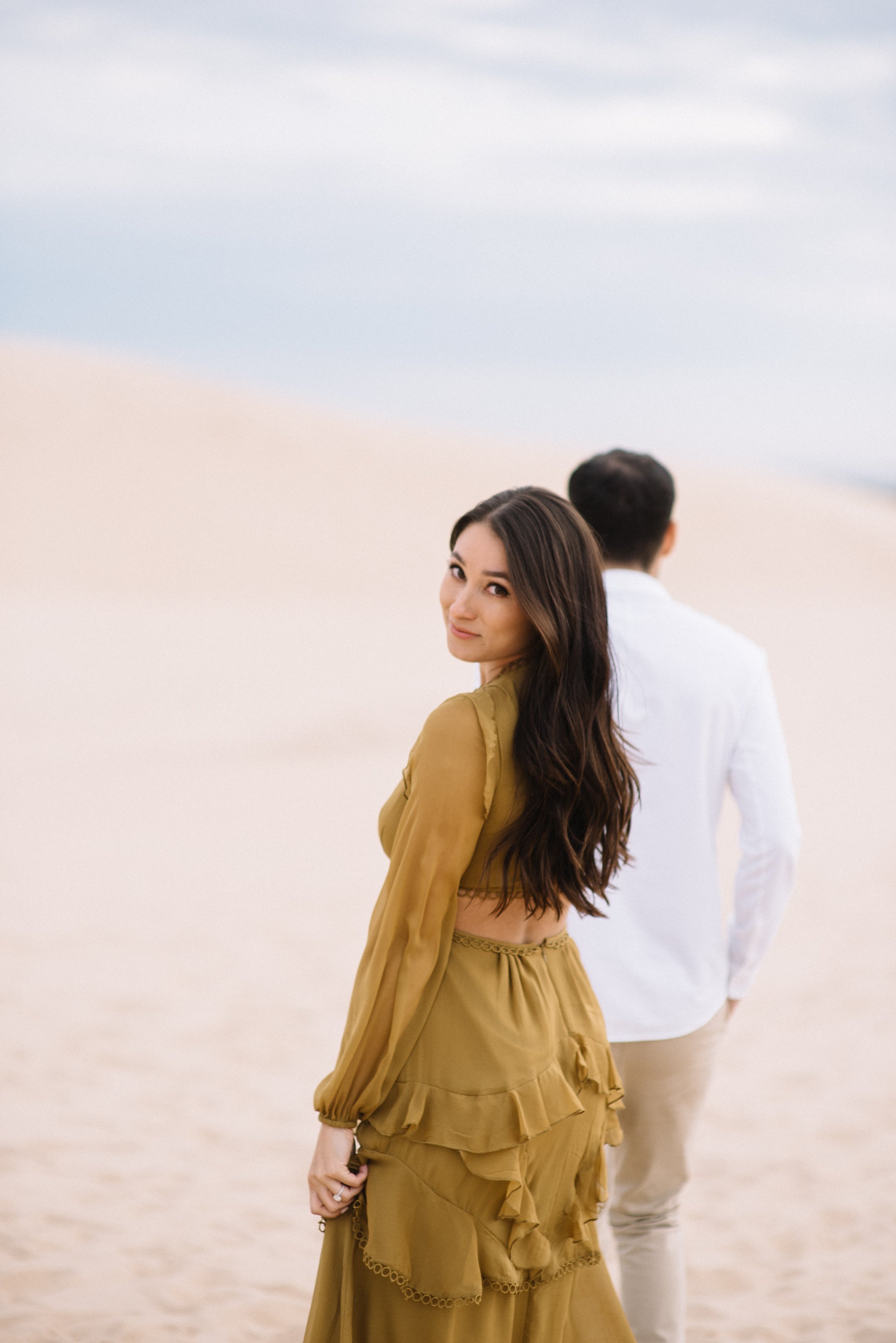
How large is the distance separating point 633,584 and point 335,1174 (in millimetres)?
1473

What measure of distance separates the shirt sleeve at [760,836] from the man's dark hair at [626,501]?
1.40ft

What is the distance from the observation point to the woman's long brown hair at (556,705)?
2148 mm

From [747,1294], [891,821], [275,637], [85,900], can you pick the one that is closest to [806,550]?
[275,637]

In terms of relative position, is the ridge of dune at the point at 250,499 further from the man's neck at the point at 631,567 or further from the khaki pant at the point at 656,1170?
the khaki pant at the point at 656,1170

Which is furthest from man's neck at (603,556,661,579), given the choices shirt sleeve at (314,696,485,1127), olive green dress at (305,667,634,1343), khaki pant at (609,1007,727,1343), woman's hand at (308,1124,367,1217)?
woman's hand at (308,1124,367,1217)

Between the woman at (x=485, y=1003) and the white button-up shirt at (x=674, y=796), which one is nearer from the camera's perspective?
the woman at (x=485, y=1003)

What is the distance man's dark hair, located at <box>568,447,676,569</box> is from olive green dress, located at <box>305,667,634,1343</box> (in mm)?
856

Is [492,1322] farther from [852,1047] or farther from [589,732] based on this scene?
[852,1047]

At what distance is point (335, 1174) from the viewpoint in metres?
2.11

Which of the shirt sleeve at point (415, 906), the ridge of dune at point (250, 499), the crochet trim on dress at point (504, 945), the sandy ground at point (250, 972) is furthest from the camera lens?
the ridge of dune at point (250, 499)

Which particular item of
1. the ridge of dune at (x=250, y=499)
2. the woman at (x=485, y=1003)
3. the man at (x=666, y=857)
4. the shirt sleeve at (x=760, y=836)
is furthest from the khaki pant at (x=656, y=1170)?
the ridge of dune at (x=250, y=499)

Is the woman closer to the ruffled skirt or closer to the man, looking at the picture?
the ruffled skirt

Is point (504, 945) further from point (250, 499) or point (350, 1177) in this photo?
point (250, 499)

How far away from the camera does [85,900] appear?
28.7 ft
